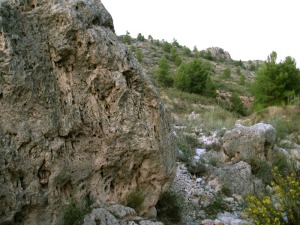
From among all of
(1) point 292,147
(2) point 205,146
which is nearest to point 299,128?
(1) point 292,147

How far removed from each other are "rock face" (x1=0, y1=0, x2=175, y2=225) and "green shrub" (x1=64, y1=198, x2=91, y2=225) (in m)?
0.05

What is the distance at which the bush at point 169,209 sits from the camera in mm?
4137

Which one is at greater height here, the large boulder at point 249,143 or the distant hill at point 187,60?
the distant hill at point 187,60

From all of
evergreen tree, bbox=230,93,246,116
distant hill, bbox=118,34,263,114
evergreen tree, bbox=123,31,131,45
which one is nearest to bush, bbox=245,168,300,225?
evergreen tree, bbox=230,93,246,116

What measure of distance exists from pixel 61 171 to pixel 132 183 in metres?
0.87

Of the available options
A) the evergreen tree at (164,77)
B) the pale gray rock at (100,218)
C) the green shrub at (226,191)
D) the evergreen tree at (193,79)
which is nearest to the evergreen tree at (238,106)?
the evergreen tree at (193,79)

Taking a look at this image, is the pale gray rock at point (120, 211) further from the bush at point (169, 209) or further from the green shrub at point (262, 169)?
the green shrub at point (262, 169)

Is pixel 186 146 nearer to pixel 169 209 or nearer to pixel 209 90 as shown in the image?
pixel 169 209

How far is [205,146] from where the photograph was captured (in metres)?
7.62

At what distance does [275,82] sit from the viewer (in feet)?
65.2

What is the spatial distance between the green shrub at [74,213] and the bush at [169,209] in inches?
45.9

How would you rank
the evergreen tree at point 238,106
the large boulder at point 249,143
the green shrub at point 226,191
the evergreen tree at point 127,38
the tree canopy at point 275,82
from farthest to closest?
the evergreen tree at point 127,38 → the evergreen tree at point 238,106 → the tree canopy at point 275,82 → the large boulder at point 249,143 → the green shrub at point 226,191

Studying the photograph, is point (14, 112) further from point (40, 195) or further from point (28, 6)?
point (28, 6)

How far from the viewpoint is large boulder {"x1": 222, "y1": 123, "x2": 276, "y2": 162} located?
21.5 ft
